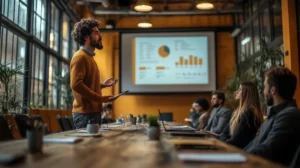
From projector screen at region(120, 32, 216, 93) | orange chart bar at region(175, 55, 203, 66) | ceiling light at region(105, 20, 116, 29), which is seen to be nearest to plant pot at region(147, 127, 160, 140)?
projector screen at region(120, 32, 216, 93)

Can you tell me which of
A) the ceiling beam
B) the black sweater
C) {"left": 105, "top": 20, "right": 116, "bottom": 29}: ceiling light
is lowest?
the black sweater

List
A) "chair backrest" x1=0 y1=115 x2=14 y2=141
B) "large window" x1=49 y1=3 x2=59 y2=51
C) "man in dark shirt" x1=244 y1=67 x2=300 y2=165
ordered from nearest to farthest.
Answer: "man in dark shirt" x1=244 y1=67 x2=300 y2=165 < "chair backrest" x1=0 y1=115 x2=14 y2=141 < "large window" x1=49 y1=3 x2=59 y2=51

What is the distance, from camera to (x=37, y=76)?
7.33 meters

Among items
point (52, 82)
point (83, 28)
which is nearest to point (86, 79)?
point (83, 28)

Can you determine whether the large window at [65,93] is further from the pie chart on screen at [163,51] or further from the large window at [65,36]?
the pie chart on screen at [163,51]

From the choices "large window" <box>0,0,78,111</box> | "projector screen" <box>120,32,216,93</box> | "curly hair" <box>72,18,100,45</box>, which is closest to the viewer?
"curly hair" <box>72,18,100,45</box>

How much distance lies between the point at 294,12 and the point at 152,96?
5.21 metres

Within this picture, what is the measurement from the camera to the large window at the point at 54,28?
27.1ft

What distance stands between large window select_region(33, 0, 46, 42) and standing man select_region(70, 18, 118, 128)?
171 inches

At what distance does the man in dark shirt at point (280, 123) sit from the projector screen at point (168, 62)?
8253 mm

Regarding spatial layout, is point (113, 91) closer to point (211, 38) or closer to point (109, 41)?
point (109, 41)

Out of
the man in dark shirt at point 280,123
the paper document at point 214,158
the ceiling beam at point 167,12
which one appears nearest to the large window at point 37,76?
the ceiling beam at point 167,12

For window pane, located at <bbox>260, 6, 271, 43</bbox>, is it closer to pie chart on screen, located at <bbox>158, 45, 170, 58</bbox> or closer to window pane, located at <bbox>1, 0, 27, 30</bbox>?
pie chart on screen, located at <bbox>158, 45, 170, 58</bbox>

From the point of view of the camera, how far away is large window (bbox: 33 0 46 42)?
23.4 ft
